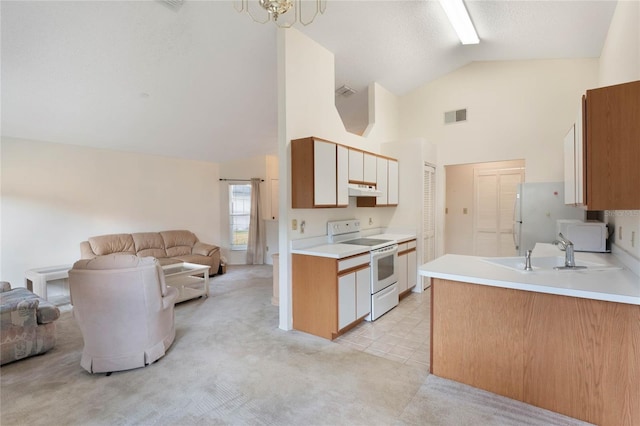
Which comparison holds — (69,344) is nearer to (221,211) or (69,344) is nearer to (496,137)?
(221,211)

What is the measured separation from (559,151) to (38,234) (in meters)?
7.93

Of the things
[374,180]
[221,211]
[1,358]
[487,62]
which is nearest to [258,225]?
[221,211]

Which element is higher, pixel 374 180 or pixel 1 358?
pixel 374 180

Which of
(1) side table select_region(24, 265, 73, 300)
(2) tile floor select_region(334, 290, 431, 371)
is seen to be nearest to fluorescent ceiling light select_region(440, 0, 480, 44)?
(2) tile floor select_region(334, 290, 431, 371)

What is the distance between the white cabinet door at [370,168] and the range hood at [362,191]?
101 mm

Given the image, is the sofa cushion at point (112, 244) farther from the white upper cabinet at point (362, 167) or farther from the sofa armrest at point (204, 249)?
the white upper cabinet at point (362, 167)

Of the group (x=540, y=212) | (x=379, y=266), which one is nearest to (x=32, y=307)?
(x=379, y=266)

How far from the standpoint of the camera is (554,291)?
1828mm

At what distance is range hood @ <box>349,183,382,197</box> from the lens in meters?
3.75

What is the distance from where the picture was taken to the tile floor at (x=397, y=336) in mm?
2711

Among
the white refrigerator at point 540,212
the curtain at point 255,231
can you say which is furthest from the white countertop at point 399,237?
the curtain at point 255,231

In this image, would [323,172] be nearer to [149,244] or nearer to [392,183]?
[392,183]

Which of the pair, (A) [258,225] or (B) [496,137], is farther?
(A) [258,225]

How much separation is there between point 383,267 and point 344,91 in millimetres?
3041
